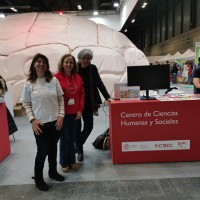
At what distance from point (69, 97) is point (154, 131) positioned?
1.19 meters

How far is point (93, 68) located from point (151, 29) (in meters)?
22.4

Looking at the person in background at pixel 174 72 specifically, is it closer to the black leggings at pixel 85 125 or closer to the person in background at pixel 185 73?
the person in background at pixel 185 73

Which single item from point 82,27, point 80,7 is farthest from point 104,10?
point 82,27

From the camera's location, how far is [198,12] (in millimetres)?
13922

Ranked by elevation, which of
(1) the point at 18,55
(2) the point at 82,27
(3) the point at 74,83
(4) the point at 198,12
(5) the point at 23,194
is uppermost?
(4) the point at 198,12

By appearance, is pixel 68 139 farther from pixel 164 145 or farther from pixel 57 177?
pixel 164 145

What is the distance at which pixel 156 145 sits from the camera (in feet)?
11.1

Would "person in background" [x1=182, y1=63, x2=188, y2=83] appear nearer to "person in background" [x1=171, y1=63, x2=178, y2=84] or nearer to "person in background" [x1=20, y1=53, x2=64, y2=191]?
"person in background" [x1=171, y1=63, x2=178, y2=84]

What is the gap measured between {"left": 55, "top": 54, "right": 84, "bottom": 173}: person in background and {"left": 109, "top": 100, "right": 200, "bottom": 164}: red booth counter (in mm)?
507

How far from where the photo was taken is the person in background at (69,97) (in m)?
2.96

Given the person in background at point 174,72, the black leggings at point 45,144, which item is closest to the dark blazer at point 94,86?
the black leggings at point 45,144

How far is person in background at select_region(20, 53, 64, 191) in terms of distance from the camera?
260 centimetres

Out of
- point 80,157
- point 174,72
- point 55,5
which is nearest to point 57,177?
point 80,157

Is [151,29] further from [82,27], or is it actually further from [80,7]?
[82,27]
